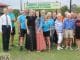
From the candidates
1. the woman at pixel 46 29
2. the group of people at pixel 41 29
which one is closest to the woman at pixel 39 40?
the group of people at pixel 41 29

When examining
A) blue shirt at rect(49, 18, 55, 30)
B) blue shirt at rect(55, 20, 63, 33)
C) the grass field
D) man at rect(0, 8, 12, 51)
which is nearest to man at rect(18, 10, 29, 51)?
the grass field

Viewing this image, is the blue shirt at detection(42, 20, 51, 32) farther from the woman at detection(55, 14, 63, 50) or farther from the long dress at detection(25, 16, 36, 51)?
the long dress at detection(25, 16, 36, 51)

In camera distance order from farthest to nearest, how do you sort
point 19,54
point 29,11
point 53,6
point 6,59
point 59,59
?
point 53,6
point 29,11
point 19,54
point 59,59
point 6,59

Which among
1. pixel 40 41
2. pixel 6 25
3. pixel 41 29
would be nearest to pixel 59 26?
pixel 41 29

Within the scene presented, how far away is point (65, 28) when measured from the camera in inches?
675

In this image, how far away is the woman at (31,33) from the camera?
53.4ft

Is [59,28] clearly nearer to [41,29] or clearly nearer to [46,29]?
[46,29]

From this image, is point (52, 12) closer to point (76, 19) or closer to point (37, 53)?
point (76, 19)

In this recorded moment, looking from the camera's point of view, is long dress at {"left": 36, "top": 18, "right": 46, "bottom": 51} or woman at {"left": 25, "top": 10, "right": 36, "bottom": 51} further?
long dress at {"left": 36, "top": 18, "right": 46, "bottom": 51}

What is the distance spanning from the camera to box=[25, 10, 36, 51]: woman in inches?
640

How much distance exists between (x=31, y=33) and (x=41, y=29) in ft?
1.62

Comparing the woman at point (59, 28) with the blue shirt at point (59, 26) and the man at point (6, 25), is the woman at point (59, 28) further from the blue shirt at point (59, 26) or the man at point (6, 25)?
the man at point (6, 25)

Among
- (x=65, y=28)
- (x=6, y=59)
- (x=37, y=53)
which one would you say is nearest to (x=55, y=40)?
(x=65, y=28)

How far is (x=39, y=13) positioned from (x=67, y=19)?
1.36m
